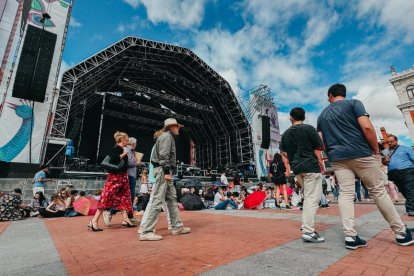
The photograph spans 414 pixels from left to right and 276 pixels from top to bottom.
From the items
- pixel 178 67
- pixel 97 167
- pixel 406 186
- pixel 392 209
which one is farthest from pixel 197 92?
pixel 392 209

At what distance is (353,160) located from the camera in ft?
7.43

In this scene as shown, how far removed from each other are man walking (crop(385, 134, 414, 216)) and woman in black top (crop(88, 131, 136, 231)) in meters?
4.73

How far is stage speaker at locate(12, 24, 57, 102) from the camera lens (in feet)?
35.8

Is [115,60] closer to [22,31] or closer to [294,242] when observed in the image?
[22,31]

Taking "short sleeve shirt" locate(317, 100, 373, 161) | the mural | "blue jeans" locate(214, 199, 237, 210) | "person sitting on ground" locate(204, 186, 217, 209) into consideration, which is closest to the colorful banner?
the mural

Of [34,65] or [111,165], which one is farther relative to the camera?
[34,65]

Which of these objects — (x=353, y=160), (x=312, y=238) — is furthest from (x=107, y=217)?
(x=353, y=160)

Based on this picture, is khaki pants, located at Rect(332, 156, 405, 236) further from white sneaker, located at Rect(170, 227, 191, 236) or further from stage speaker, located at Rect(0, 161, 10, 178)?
stage speaker, located at Rect(0, 161, 10, 178)

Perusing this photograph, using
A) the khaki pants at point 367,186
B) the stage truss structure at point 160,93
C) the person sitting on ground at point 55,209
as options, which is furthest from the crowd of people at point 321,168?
the stage truss structure at point 160,93

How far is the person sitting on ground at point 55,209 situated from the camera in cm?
652

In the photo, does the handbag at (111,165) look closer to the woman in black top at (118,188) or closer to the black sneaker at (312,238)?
the woman in black top at (118,188)

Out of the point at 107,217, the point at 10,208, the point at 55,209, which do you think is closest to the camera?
the point at 107,217

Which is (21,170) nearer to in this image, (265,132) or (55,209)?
(55,209)

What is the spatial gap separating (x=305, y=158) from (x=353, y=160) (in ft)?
1.87
